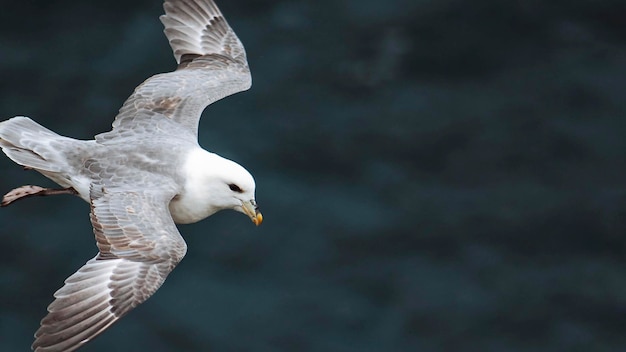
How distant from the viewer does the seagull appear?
1009 cm

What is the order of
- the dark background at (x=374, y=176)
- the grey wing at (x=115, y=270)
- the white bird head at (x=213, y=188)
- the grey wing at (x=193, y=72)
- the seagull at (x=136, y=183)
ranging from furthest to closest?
the dark background at (x=374, y=176) < the grey wing at (x=193, y=72) < the white bird head at (x=213, y=188) < the seagull at (x=136, y=183) < the grey wing at (x=115, y=270)

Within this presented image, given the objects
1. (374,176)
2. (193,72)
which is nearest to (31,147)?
(193,72)

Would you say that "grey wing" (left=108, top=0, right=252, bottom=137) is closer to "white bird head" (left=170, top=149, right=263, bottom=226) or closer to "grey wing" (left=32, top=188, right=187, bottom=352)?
"white bird head" (left=170, top=149, right=263, bottom=226)

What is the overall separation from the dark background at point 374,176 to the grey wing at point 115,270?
337cm

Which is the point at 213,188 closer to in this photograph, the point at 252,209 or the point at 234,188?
the point at 234,188

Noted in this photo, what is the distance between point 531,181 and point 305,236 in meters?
2.64

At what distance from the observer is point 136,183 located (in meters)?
10.8

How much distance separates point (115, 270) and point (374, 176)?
17.0 ft

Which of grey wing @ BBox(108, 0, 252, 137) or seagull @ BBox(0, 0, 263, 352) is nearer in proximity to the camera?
seagull @ BBox(0, 0, 263, 352)

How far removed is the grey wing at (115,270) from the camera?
32.4ft

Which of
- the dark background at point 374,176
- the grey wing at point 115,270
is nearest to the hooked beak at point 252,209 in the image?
the grey wing at point 115,270

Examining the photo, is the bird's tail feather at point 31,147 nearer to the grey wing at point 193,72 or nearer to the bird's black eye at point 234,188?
the grey wing at point 193,72

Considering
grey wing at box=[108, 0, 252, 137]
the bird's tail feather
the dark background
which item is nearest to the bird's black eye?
grey wing at box=[108, 0, 252, 137]

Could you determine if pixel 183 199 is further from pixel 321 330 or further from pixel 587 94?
pixel 587 94
